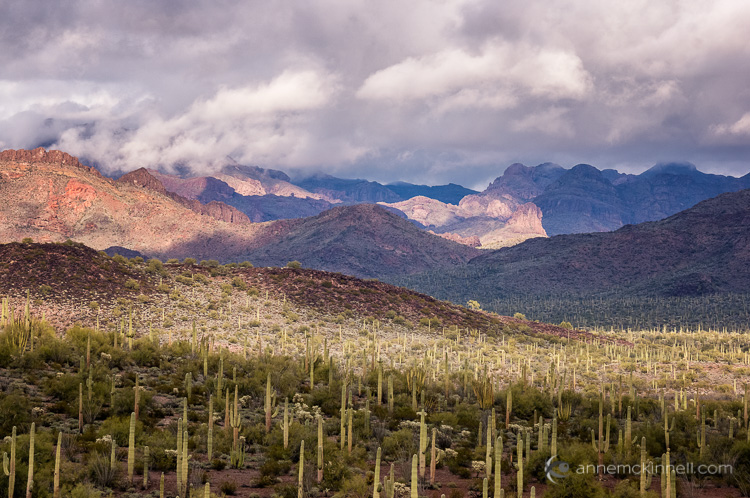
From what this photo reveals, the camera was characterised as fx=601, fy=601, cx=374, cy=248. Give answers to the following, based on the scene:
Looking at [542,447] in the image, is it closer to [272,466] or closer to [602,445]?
[602,445]

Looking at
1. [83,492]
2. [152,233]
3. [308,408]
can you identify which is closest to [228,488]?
[83,492]

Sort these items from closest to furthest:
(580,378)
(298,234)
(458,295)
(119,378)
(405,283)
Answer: (119,378) → (580,378) → (458,295) → (405,283) → (298,234)

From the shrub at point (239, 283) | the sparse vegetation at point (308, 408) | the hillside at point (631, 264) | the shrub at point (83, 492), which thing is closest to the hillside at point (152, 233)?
the hillside at point (631, 264)

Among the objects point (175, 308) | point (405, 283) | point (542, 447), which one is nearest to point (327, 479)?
point (542, 447)

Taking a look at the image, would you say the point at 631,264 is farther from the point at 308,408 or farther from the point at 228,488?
the point at 228,488

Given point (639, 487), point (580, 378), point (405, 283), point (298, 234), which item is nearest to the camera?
point (639, 487)

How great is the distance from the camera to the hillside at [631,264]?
392 ft

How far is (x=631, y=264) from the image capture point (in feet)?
468

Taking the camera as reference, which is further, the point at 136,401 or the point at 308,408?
the point at 308,408

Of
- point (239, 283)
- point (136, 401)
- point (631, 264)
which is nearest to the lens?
point (136, 401)

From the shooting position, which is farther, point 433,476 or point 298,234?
point 298,234

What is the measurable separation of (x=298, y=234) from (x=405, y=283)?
5990cm

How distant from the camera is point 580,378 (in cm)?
3459

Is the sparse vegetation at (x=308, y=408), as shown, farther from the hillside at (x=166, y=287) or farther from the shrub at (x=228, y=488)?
the hillside at (x=166, y=287)
